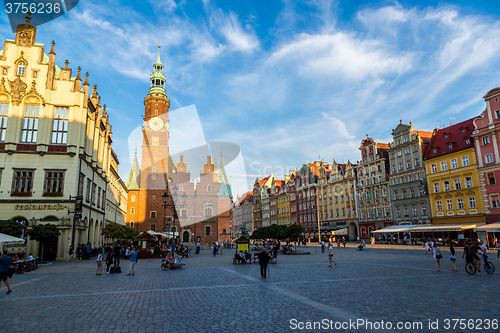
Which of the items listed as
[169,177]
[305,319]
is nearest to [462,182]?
[305,319]

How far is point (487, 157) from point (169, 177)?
62370 mm

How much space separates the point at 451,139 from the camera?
51.7 m

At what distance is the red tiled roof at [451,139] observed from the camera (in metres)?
49.0

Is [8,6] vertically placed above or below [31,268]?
above

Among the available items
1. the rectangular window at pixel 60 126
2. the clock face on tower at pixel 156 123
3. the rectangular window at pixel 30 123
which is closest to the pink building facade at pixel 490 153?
the rectangular window at pixel 60 126

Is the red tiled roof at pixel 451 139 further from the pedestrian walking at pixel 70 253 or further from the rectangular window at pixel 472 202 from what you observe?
the pedestrian walking at pixel 70 253

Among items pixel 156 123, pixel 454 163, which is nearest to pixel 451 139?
pixel 454 163

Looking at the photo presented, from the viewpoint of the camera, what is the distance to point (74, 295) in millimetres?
12367

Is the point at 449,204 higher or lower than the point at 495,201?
higher

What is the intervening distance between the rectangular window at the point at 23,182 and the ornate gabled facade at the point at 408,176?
55084mm

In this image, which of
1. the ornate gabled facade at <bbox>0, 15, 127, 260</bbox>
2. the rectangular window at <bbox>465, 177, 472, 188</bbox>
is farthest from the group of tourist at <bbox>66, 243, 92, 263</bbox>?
the rectangular window at <bbox>465, 177, 472, 188</bbox>

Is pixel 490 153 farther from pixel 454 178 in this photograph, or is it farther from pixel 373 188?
pixel 373 188

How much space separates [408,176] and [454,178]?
29.3 ft

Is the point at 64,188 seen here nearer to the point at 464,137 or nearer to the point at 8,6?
the point at 8,6
